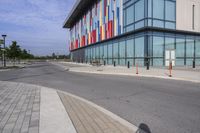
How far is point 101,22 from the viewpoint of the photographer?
1788 inches

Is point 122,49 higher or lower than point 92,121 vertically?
higher

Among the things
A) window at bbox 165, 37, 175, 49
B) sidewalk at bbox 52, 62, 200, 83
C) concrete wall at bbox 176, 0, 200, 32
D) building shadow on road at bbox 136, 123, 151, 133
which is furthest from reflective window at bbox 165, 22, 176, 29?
building shadow on road at bbox 136, 123, 151, 133

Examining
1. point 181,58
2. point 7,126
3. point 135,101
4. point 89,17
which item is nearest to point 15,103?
point 7,126

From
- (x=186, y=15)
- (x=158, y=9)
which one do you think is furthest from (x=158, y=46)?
(x=186, y=15)

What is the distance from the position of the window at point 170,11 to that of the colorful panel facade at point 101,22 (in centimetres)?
766

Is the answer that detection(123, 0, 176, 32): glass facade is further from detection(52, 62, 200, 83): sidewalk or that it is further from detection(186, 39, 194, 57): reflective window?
detection(52, 62, 200, 83): sidewalk

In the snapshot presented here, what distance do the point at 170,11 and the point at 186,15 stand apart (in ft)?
11.9

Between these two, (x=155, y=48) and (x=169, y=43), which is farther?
(x=169, y=43)

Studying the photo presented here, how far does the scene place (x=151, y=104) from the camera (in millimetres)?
7586

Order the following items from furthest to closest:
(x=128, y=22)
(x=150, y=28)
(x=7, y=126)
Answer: (x=128, y=22), (x=150, y=28), (x=7, y=126)

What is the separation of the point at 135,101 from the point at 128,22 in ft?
87.3

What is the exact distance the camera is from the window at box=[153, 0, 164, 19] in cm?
2956

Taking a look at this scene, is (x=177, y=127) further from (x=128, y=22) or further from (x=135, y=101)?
(x=128, y=22)

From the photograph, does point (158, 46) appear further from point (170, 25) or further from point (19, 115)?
point (19, 115)
